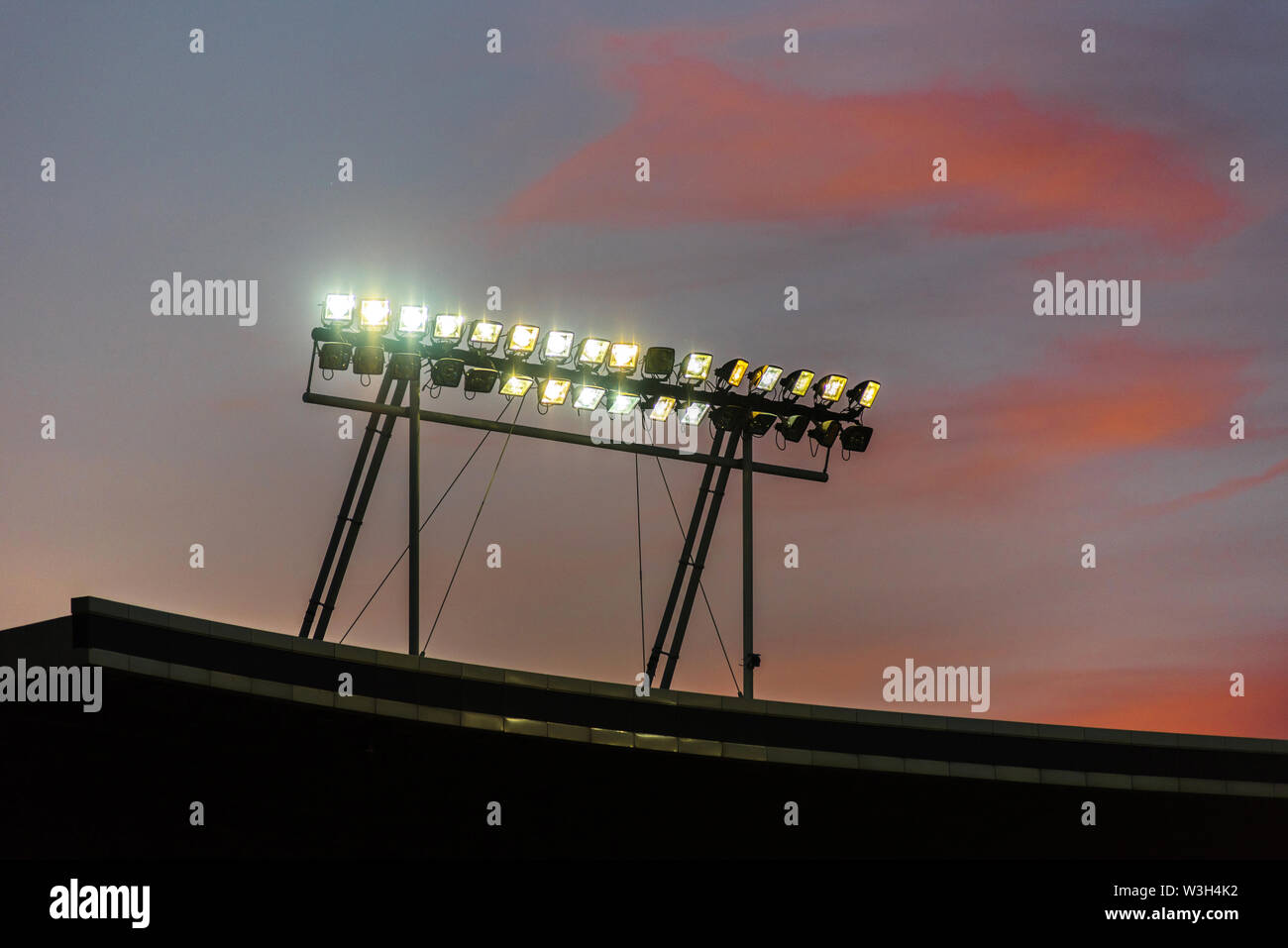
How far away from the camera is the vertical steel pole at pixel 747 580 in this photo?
108ft

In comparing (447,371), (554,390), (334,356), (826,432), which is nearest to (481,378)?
(447,371)

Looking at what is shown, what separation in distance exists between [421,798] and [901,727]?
994 cm

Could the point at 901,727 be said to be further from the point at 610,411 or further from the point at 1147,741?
the point at 610,411

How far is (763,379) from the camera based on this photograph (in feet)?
115

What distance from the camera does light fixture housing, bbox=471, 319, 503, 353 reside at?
103ft

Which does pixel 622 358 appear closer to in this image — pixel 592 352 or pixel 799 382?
pixel 592 352

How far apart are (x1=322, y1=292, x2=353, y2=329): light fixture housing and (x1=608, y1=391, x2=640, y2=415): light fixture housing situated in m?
6.29

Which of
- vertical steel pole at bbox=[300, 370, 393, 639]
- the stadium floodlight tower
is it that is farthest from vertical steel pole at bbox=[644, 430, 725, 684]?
vertical steel pole at bbox=[300, 370, 393, 639]

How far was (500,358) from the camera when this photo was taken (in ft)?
105

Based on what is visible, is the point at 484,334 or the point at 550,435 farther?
the point at 550,435

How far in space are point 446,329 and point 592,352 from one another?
350 centimetres

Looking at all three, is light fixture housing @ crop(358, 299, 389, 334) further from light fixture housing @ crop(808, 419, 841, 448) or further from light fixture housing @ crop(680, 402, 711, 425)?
light fixture housing @ crop(808, 419, 841, 448)

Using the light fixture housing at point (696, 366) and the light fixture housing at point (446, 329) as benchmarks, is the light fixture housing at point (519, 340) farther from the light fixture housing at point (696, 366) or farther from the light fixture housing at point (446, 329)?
the light fixture housing at point (696, 366)
